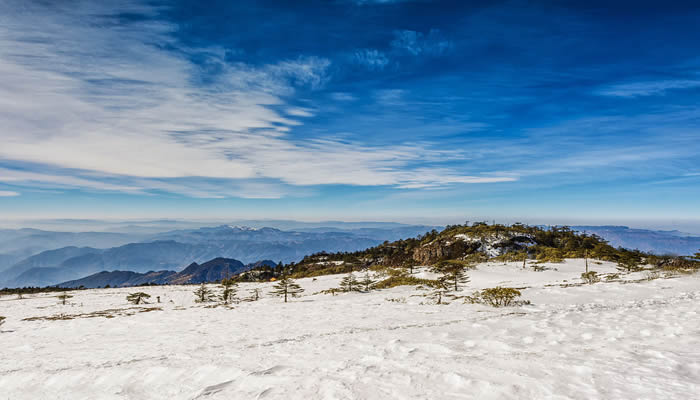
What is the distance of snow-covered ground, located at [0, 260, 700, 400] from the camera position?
5.63 m

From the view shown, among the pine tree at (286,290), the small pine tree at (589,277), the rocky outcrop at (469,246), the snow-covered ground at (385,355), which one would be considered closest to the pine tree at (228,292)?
the pine tree at (286,290)

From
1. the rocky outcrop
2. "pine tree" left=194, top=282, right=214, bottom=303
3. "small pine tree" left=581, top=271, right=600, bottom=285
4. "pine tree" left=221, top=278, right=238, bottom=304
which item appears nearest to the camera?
"small pine tree" left=581, top=271, right=600, bottom=285

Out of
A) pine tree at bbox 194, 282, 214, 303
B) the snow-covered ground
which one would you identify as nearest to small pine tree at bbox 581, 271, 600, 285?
the snow-covered ground

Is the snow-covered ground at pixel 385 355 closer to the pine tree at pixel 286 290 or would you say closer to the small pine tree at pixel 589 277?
the small pine tree at pixel 589 277

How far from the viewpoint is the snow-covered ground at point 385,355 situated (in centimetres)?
563

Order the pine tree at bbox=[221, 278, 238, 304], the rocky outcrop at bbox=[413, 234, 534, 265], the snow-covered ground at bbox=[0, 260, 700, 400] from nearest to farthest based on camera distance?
the snow-covered ground at bbox=[0, 260, 700, 400]
the pine tree at bbox=[221, 278, 238, 304]
the rocky outcrop at bbox=[413, 234, 534, 265]

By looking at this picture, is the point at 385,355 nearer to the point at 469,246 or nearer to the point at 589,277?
the point at 589,277

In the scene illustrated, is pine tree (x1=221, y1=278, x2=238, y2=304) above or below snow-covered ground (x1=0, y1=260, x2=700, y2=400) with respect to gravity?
below

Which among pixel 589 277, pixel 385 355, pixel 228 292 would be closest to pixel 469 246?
pixel 589 277

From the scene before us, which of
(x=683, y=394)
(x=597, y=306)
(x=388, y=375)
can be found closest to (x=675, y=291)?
(x=597, y=306)

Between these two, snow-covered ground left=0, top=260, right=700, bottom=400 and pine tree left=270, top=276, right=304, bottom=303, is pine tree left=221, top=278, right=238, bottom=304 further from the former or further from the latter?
snow-covered ground left=0, top=260, right=700, bottom=400

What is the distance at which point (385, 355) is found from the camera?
8.05m

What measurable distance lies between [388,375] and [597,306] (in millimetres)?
13593

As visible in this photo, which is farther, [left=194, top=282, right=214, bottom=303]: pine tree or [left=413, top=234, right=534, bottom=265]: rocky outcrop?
[left=413, top=234, right=534, bottom=265]: rocky outcrop
